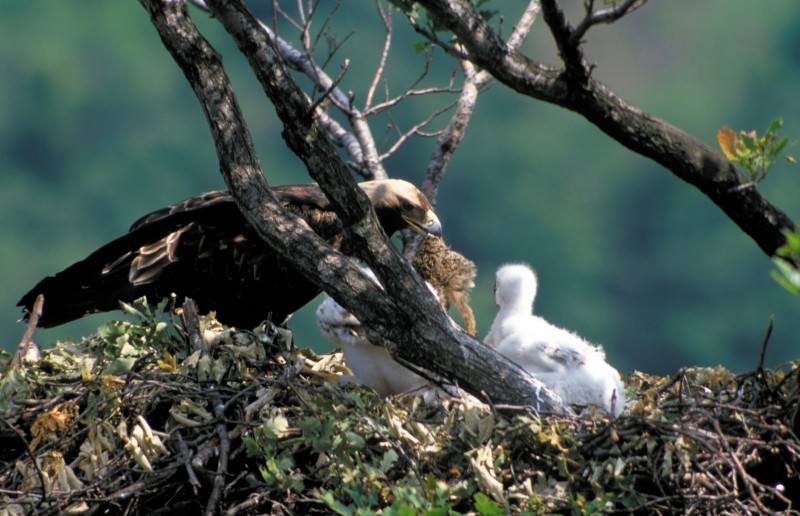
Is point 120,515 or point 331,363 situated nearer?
point 120,515

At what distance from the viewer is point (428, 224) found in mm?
5188

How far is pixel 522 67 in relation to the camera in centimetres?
317

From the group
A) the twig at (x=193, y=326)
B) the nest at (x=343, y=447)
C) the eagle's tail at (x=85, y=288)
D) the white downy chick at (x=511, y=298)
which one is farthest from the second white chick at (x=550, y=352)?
the eagle's tail at (x=85, y=288)

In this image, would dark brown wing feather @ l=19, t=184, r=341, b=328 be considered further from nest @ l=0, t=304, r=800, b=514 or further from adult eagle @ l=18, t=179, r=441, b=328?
nest @ l=0, t=304, r=800, b=514

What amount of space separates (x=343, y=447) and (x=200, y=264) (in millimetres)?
2228

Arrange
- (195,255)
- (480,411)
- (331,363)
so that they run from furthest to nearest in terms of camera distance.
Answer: (195,255) → (331,363) → (480,411)

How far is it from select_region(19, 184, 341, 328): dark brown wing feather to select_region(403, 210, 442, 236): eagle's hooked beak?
44 centimetres

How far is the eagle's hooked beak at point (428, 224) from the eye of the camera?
5.16m

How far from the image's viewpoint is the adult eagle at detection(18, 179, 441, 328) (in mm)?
5023

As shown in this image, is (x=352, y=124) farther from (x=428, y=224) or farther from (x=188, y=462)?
(x=188, y=462)

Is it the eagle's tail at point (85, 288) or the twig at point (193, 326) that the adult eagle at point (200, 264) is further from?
the twig at point (193, 326)

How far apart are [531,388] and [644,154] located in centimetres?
95

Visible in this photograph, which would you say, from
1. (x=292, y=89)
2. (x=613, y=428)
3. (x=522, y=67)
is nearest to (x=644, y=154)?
(x=522, y=67)

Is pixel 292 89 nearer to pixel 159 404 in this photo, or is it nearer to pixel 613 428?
pixel 159 404
